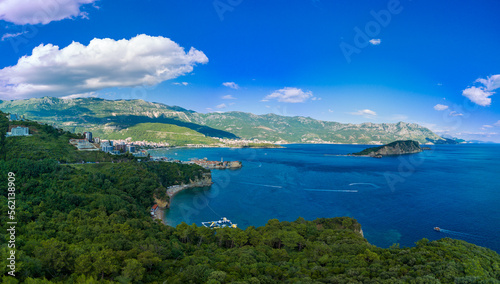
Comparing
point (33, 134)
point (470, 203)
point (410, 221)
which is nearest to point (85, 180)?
point (33, 134)

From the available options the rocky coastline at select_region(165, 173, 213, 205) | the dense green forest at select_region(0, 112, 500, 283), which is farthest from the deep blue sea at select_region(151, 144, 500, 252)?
the dense green forest at select_region(0, 112, 500, 283)

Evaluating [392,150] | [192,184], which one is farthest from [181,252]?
[392,150]

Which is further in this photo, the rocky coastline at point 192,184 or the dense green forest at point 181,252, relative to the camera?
the rocky coastline at point 192,184

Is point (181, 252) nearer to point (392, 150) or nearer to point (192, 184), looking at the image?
point (192, 184)

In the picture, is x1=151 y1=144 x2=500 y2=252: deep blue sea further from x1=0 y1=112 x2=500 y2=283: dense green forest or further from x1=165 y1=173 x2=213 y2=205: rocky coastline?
x1=0 y1=112 x2=500 y2=283: dense green forest

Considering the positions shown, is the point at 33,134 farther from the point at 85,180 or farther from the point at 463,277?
the point at 463,277

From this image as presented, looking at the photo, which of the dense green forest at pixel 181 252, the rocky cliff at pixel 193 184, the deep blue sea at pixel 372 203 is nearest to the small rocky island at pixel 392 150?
the deep blue sea at pixel 372 203

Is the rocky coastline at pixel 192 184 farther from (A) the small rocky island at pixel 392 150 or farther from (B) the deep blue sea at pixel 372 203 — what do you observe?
(A) the small rocky island at pixel 392 150
